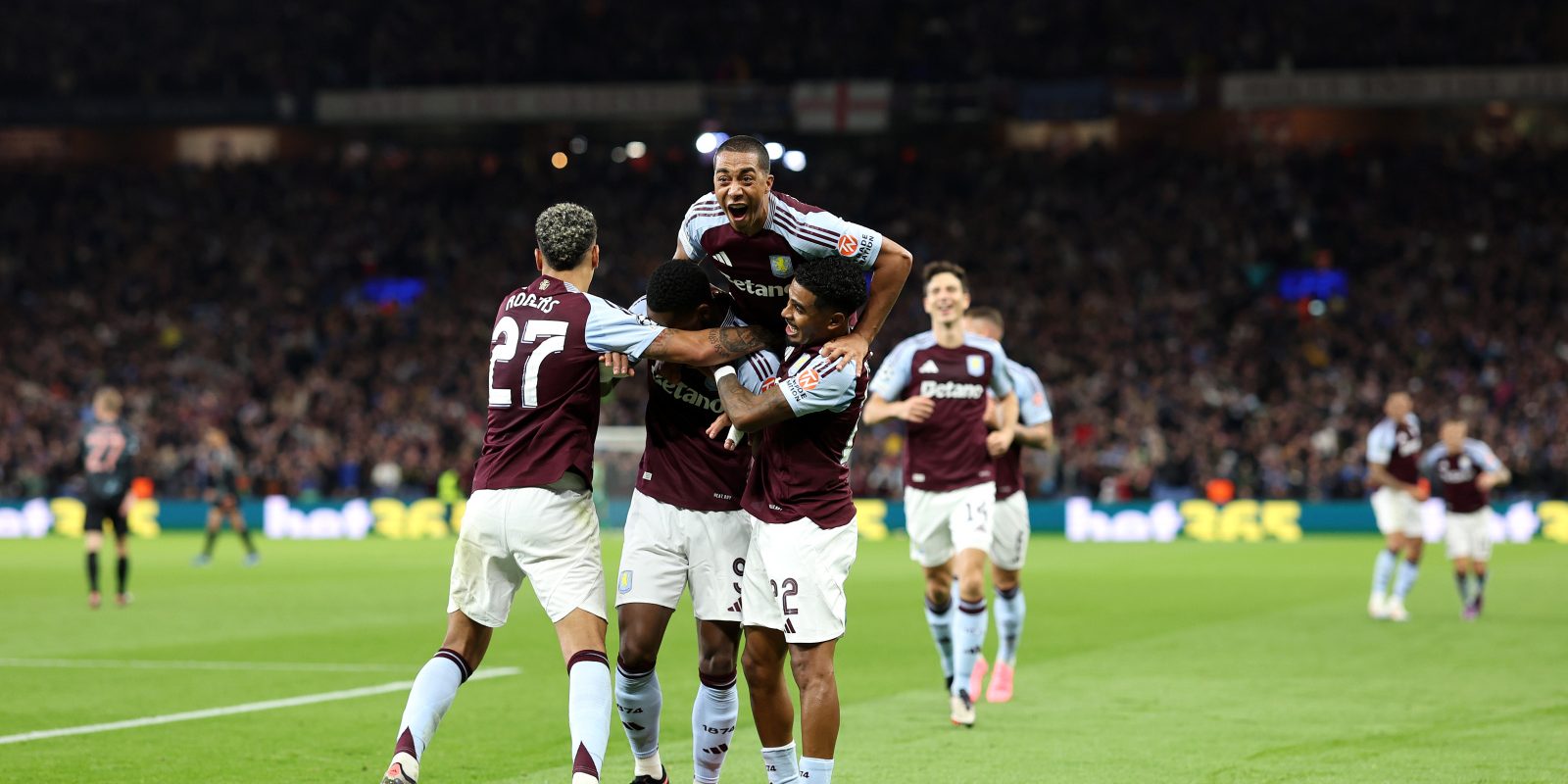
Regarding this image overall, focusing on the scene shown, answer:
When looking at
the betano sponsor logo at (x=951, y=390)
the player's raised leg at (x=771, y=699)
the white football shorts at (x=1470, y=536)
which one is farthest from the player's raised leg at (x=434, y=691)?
the white football shorts at (x=1470, y=536)

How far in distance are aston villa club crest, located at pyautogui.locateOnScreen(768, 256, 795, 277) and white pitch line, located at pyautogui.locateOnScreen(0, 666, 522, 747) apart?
5323 mm

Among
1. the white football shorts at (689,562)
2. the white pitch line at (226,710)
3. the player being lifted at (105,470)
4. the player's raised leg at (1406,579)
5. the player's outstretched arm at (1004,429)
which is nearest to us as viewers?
the white football shorts at (689,562)

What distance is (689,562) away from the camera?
750 cm

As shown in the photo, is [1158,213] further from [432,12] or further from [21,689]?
[21,689]

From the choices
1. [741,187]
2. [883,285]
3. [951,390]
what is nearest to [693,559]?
[883,285]

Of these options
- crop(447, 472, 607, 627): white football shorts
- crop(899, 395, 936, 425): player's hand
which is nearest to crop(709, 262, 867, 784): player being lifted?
crop(447, 472, 607, 627): white football shorts

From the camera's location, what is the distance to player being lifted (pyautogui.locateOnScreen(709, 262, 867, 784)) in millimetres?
6922

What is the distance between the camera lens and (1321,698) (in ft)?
38.0

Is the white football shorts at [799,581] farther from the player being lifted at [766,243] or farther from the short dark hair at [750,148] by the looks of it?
the short dark hair at [750,148]

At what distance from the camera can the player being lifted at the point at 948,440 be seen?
11.0m

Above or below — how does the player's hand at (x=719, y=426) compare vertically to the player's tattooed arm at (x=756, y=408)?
below

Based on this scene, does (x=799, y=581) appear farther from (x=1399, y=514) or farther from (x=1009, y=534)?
(x=1399, y=514)

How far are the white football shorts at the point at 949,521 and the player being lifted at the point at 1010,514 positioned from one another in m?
0.55

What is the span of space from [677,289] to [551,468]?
35.4 inches
